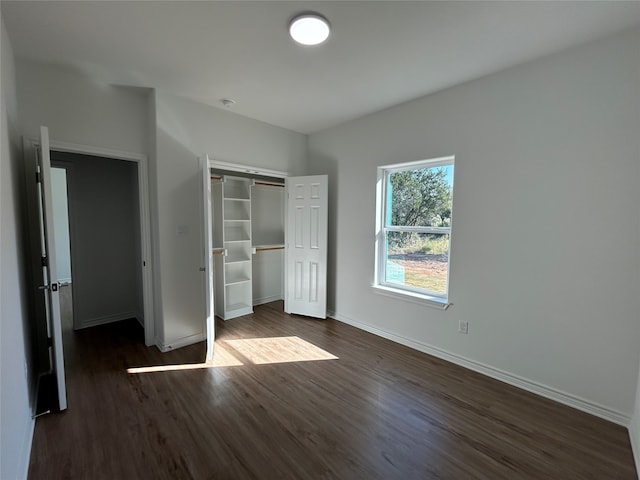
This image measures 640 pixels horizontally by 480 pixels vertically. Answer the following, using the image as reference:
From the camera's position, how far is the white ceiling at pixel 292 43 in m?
1.67

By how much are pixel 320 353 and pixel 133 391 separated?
166 cm

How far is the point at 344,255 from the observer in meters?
3.76

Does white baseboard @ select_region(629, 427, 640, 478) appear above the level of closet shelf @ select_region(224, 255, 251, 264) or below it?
below

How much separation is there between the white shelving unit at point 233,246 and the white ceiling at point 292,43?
5.01ft

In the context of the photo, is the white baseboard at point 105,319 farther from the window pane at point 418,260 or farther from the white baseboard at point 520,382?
the window pane at point 418,260

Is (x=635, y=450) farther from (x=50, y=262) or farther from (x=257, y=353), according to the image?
(x=50, y=262)

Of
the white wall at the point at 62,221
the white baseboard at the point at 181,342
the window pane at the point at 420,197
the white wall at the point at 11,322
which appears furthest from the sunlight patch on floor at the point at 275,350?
the white wall at the point at 62,221

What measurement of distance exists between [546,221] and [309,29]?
88.8 inches

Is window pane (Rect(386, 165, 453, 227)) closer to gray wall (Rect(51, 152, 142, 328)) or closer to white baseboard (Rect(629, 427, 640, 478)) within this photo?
white baseboard (Rect(629, 427, 640, 478))

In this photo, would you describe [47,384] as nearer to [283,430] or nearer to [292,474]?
[283,430]

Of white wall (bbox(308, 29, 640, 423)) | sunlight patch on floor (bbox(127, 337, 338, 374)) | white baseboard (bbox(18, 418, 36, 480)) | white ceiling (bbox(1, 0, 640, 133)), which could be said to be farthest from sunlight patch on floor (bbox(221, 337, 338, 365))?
white ceiling (bbox(1, 0, 640, 133))

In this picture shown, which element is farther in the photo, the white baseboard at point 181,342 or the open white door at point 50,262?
the white baseboard at point 181,342

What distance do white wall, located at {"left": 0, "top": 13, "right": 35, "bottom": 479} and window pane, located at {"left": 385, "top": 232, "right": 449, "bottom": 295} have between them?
3.14 meters

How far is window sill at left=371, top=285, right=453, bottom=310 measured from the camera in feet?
9.28
